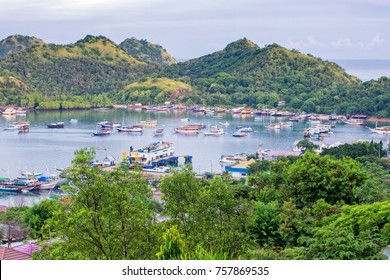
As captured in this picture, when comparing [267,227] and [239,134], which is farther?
[239,134]

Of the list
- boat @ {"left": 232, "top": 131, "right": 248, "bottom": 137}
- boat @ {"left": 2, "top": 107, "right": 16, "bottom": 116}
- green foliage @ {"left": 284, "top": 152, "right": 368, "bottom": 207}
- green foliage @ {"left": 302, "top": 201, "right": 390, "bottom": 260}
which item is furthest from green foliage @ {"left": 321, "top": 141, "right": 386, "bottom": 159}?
boat @ {"left": 2, "top": 107, "right": 16, "bottom": 116}

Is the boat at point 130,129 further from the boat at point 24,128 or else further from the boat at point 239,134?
the boat at point 239,134

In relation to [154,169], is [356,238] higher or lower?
higher

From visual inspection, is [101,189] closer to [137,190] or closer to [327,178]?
[137,190]

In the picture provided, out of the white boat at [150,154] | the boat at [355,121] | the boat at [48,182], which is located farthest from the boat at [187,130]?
the boat at [48,182]

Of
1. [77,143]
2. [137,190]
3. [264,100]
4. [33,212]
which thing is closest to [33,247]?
[33,212]

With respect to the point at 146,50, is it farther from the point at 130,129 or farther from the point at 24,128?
the point at 24,128

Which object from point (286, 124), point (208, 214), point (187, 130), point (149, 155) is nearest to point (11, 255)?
point (208, 214)
